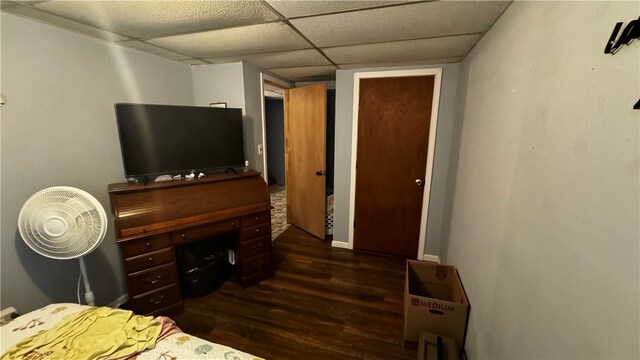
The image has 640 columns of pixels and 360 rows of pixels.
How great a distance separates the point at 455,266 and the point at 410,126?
A: 144cm

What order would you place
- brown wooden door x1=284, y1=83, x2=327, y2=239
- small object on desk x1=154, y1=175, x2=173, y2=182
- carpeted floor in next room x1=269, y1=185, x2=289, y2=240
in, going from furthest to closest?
carpeted floor in next room x1=269, y1=185, x2=289, y2=240
brown wooden door x1=284, y1=83, x2=327, y2=239
small object on desk x1=154, y1=175, x2=173, y2=182

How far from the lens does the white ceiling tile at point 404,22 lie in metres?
1.28

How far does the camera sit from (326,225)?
347 centimetres

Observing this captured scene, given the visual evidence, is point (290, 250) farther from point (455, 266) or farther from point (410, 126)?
point (410, 126)

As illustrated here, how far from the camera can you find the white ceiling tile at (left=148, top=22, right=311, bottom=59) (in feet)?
5.32

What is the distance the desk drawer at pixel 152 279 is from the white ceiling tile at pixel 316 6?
197cm

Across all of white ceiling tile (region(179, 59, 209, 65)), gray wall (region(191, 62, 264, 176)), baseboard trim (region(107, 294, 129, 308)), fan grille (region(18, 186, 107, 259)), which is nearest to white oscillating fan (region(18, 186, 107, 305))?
fan grille (region(18, 186, 107, 259))

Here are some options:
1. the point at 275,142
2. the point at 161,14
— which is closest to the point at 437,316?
the point at 161,14

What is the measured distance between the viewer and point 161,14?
1379 mm

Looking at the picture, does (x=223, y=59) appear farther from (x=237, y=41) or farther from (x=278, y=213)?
(x=278, y=213)

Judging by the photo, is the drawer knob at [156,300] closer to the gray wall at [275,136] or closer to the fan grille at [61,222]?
the fan grille at [61,222]

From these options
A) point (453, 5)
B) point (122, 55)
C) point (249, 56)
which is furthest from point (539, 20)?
point (122, 55)

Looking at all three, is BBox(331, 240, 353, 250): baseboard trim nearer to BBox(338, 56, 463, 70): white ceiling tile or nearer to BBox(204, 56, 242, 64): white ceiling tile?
BBox(338, 56, 463, 70): white ceiling tile

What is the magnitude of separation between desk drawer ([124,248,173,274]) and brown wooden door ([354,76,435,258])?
201 centimetres
